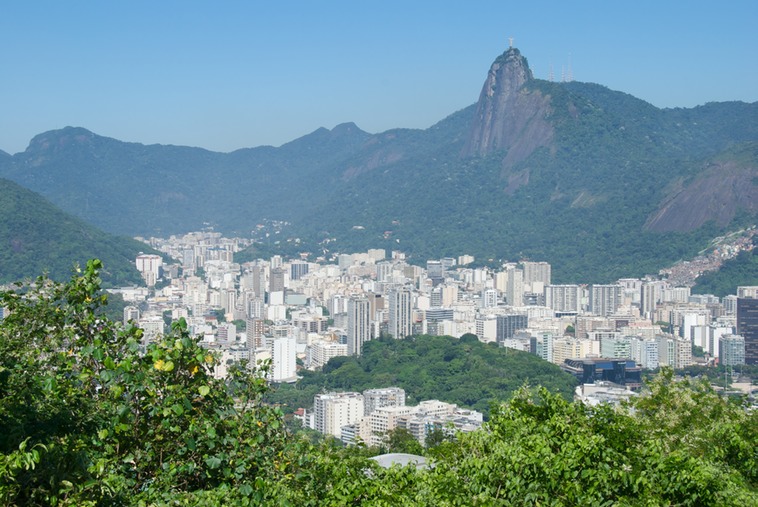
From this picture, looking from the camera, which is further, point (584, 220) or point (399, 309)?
point (584, 220)

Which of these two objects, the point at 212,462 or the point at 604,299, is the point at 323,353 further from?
the point at 212,462

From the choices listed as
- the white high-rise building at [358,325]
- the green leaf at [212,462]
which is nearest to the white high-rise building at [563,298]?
the white high-rise building at [358,325]

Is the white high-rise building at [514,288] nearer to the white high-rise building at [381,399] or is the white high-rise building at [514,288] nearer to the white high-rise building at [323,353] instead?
the white high-rise building at [323,353]

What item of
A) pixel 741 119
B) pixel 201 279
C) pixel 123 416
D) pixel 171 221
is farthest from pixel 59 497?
pixel 171 221

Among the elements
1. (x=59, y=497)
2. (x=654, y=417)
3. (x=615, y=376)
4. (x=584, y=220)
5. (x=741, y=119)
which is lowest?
(x=615, y=376)

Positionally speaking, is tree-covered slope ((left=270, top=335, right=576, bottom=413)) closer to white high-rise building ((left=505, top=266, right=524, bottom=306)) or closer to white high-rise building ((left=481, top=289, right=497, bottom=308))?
white high-rise building ((left=481, top=289, right=497, bottom=308))

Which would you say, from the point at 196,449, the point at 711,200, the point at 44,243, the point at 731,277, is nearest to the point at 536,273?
the point at 731,277

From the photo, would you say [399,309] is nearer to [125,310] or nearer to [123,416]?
[125,310]
